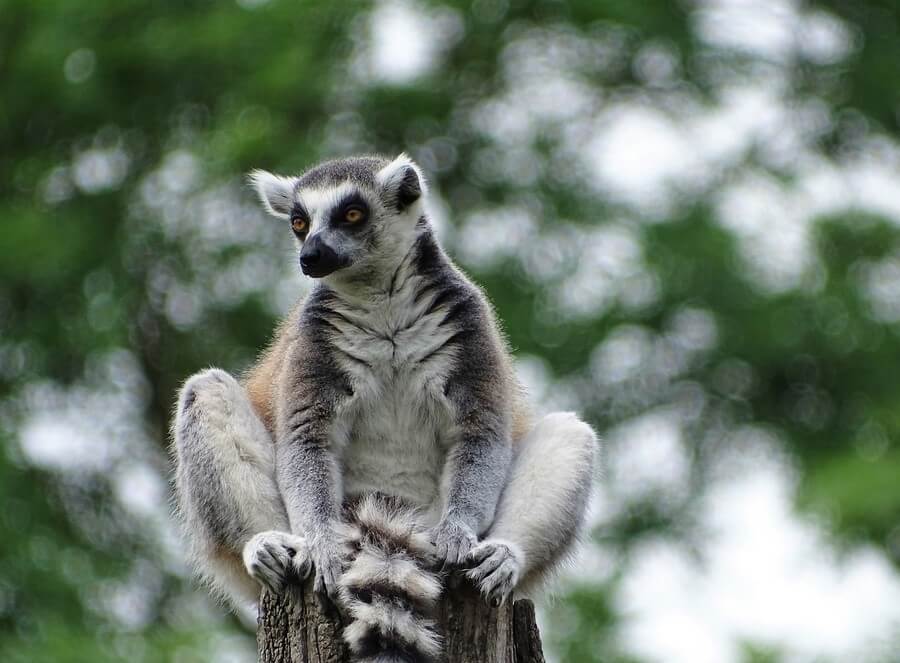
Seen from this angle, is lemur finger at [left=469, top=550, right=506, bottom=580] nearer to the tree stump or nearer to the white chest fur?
the tree stump

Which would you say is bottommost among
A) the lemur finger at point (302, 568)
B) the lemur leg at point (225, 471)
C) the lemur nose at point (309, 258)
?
the lemur finger at point (302, 568)

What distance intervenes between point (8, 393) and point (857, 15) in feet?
32.7

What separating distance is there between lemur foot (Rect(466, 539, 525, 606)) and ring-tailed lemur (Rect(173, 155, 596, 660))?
0.07ft

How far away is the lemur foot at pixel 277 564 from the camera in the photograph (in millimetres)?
5422

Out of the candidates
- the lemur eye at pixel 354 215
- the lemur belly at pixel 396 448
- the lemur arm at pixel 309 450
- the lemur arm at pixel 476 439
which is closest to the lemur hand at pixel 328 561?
the lemur arm at pixel 309 450

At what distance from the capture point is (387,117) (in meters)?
14.7

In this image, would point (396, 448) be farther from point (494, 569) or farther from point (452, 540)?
point (494, 569)

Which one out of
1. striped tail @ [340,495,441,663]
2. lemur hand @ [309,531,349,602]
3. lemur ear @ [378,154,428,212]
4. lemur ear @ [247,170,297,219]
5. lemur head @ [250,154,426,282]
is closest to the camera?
striped tail @ [340,495,441,663]

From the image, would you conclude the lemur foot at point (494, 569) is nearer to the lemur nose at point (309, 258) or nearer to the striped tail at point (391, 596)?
the striped tail at point (391, 596)

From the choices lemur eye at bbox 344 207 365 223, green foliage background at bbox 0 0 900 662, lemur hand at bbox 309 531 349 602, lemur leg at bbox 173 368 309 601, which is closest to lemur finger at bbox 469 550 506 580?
lemur hand at bbox 309 531 349 602

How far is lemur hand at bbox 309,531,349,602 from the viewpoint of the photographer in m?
5.27

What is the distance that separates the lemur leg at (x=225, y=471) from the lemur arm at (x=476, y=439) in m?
0.72

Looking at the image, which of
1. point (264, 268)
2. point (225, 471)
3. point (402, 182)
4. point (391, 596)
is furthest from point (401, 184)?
point (264, 268)

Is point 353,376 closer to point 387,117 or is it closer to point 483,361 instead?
A: point 483,361
